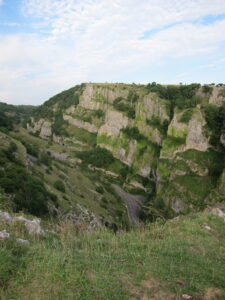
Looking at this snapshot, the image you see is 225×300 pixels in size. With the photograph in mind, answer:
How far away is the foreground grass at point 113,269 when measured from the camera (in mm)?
4957

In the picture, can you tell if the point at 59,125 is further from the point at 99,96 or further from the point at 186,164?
the point at 186,164

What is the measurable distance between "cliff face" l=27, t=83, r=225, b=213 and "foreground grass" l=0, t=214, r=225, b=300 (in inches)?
1632

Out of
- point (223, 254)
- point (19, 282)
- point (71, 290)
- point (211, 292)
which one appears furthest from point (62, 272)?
point (223, 254)

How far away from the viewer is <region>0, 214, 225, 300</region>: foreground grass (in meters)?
4.96

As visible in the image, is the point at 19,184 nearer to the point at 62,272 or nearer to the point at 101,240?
the point at 101,240

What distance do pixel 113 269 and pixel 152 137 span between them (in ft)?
219

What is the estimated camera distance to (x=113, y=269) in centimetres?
578

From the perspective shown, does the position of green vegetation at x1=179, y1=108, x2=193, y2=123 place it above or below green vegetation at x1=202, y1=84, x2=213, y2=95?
below

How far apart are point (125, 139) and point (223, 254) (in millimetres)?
73293

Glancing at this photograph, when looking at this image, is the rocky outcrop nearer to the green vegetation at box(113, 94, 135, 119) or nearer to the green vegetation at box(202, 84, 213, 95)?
the green vegetation at box(113, 94, 135, 119)

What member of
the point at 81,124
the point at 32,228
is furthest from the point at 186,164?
the point at 81,124

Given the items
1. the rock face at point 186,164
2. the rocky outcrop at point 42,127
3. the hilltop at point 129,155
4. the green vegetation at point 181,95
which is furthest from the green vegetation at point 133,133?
the rocky outcrop at point 42,127

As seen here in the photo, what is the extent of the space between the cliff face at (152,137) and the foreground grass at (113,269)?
1632 inches

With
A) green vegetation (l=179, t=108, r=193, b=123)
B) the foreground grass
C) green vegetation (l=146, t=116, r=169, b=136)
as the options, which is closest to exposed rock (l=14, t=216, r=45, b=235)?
the foreground grass
